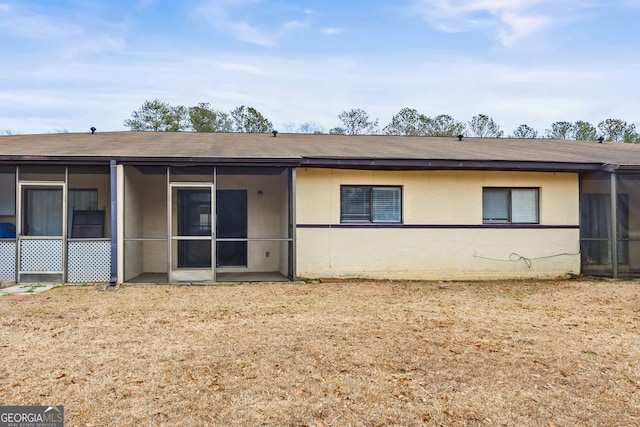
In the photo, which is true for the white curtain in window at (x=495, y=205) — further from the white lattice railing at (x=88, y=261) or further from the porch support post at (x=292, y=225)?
the white lattice railing at (x=88, y=261)

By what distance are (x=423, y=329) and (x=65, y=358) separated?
3.90 metres

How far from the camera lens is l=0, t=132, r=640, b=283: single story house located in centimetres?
938

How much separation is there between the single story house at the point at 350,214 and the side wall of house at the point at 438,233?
2 cm

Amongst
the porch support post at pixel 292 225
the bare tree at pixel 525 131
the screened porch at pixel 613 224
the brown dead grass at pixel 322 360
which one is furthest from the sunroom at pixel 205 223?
the bare tree at pixel 525 131

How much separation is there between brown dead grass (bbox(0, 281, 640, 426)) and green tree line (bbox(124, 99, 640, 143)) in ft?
79.1

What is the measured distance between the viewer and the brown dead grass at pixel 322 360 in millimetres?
3246

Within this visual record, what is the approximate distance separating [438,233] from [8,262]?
882 cm

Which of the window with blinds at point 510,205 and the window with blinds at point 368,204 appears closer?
the window with blinds at point 368,204

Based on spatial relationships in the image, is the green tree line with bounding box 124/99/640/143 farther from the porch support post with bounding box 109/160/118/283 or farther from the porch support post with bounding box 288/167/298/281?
the porch support post with bounding box 109/160/118/283

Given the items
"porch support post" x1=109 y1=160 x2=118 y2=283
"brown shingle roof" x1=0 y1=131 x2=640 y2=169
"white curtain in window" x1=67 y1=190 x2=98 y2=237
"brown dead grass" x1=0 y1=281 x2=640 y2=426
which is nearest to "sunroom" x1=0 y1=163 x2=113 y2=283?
"porch support post" x1=109 y1=160 x2=118 y2=283

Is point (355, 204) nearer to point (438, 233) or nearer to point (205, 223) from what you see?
point (438, 233)

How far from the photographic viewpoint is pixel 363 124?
37094 mm

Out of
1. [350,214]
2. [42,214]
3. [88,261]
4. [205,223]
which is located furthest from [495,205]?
[42,214]

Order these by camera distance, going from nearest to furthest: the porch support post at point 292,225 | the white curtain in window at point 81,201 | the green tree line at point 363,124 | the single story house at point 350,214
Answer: the porch support post at point 292,225
the single story house at point 350,214
the white curtain in window at point 81,201
the green tree line at point 363,124
